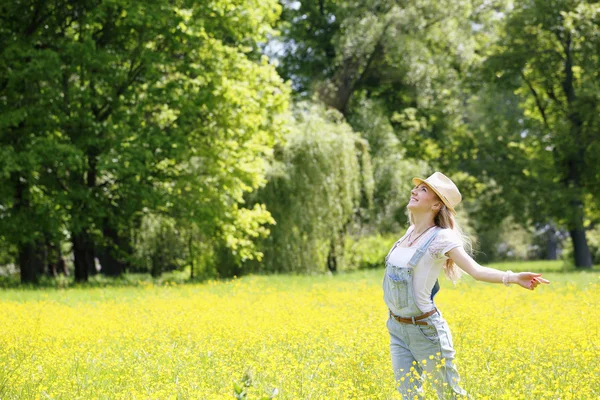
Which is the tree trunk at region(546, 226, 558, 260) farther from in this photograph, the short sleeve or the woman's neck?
the short sleeve

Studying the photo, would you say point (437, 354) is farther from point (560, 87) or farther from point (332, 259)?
point (560, 87)

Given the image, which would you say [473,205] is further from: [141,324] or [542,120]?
[141,324]

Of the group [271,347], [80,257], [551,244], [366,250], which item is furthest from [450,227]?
[551,244]

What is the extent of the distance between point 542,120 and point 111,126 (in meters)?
20.7

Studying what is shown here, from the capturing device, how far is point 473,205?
1698 inches

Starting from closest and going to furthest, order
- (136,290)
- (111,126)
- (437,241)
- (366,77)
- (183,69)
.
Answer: (437,241)
(136,290)
(111,126)
(183,69)
(366,77)

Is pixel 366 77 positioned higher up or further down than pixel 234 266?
higher up

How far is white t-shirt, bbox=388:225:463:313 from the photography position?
5.62m

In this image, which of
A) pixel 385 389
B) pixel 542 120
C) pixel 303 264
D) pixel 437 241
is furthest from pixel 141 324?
pixel 542 120

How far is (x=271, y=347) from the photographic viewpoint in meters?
8.59

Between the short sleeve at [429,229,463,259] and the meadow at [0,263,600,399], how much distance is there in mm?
988

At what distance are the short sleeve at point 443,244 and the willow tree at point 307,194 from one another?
17334 millimetres

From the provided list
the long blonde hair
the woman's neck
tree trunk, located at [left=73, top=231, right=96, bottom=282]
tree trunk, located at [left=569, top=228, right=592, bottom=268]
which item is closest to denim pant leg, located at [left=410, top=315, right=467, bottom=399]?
the long blonde hair

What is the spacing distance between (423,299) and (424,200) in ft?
2.47
